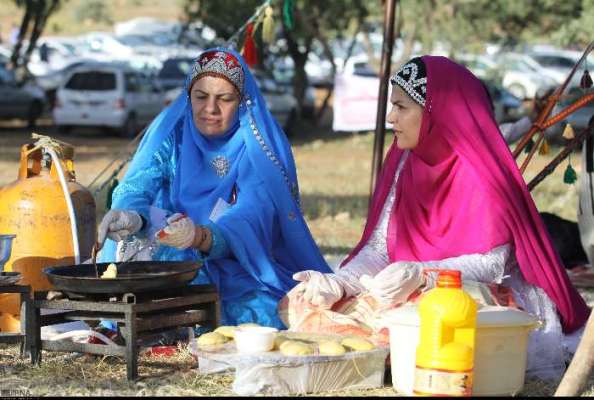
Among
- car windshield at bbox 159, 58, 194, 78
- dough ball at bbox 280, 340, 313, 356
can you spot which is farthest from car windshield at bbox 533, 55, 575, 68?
dough ball at bbox 280, 340, 313, 356

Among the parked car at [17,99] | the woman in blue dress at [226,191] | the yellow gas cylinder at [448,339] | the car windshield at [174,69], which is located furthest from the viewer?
the car windshield at [174,69]

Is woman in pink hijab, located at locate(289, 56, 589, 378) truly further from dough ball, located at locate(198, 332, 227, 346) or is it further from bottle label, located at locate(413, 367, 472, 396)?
bottle label, located at locate(413, 367, 472, 396)

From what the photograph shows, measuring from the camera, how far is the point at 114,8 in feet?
214

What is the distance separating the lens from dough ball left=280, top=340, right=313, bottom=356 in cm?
439

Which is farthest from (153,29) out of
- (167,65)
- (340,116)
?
(340,116)

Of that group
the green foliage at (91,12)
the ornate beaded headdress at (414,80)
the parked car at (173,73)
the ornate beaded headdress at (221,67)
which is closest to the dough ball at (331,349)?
the ornate beaded headdress at (414,80)

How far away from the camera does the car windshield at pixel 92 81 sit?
22.3 m

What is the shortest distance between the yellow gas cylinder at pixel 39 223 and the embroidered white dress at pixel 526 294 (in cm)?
139

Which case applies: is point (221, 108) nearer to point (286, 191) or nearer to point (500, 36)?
point (286, 191)

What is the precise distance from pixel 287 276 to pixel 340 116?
425cm

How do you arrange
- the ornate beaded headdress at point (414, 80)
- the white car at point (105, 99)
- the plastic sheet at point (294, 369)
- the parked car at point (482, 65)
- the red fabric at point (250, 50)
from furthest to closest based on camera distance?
the parked car at point (482, 65) < the white car at point (105, 99) < the red fabric at point (250, 50) < the ornate beaded headdress at point (414, 80) < the plastic sheet at point (294, 369)

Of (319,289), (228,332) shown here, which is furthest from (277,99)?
(228,332)

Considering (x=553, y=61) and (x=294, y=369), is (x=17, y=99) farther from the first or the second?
(x=294, y=369)

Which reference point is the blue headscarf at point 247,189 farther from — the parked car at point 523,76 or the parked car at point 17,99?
the parked car at point 523,76
